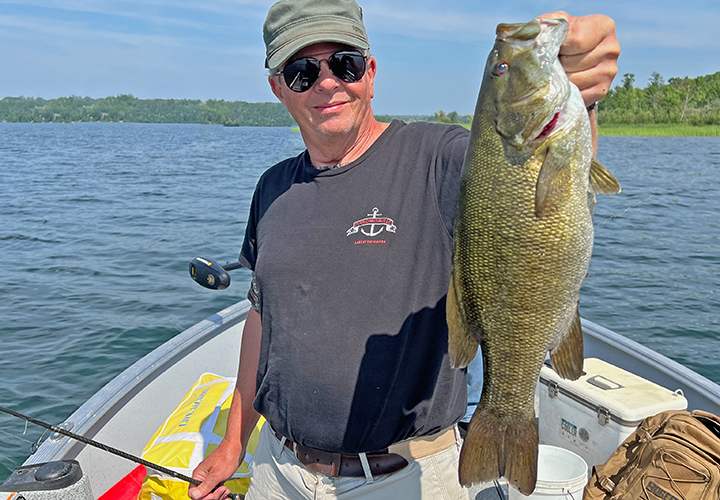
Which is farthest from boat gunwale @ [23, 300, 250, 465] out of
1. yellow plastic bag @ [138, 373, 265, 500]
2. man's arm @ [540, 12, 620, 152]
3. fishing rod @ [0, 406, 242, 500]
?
man's arm @ [540, 12, 620, 152]

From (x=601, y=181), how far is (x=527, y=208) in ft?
0.70

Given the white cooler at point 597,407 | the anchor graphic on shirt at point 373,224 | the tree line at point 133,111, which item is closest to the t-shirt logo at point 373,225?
the anchor graphic on shirt at point 373,224

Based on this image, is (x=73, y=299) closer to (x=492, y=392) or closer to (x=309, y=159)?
(x=309, y=159)

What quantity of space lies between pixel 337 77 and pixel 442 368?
3.76 feet

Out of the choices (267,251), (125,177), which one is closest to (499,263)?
(267,251)

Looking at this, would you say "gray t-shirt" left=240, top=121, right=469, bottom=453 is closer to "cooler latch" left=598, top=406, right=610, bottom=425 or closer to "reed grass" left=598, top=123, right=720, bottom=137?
"cooler latch" left=598, top=406, right=610, bottom=425

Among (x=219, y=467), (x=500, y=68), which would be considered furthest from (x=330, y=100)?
(x=219, y=467)

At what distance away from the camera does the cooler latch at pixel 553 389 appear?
3.58m

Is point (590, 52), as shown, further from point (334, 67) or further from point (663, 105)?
point (663, 105)

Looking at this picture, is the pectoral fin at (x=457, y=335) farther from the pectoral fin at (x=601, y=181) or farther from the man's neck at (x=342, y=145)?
the man's neck at (x=342, y=145)

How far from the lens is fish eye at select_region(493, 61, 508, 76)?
1.42 m

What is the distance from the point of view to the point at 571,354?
1530mm

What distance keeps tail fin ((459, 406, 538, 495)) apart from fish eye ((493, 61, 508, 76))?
95 cm

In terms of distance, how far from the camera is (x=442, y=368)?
1.95 m
